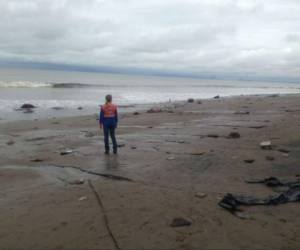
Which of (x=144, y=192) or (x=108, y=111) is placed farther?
(x=108, y=111)

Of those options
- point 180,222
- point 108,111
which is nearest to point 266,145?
point 108,111

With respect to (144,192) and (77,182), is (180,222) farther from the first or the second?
(77,182)

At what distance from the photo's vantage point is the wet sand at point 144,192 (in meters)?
5.15

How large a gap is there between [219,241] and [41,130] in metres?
13.3

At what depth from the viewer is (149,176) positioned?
8.20 m

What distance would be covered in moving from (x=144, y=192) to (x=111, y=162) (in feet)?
9.47

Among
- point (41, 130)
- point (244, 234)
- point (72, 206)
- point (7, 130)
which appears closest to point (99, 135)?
point (41, 130)

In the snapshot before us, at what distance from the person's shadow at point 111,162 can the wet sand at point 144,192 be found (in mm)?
24

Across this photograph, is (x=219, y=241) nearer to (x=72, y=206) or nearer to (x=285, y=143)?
(x=72, y=206)

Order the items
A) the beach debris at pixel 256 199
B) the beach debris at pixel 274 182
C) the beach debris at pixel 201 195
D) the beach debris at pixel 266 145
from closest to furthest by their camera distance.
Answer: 1. the beach debris at pixel 256 199
2. the beach debris at pixel 201 195
3. the beach debris at pixel 274 182
4. the beach debris at pixel 266 145

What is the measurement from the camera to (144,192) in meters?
6.93

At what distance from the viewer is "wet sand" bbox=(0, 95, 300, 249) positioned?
5.15 metres

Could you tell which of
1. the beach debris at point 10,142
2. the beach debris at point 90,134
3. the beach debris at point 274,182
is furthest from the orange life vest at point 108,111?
the beach debris at point 274,182

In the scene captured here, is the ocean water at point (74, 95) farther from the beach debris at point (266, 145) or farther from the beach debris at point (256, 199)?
the beach debris at point (256, 199)
